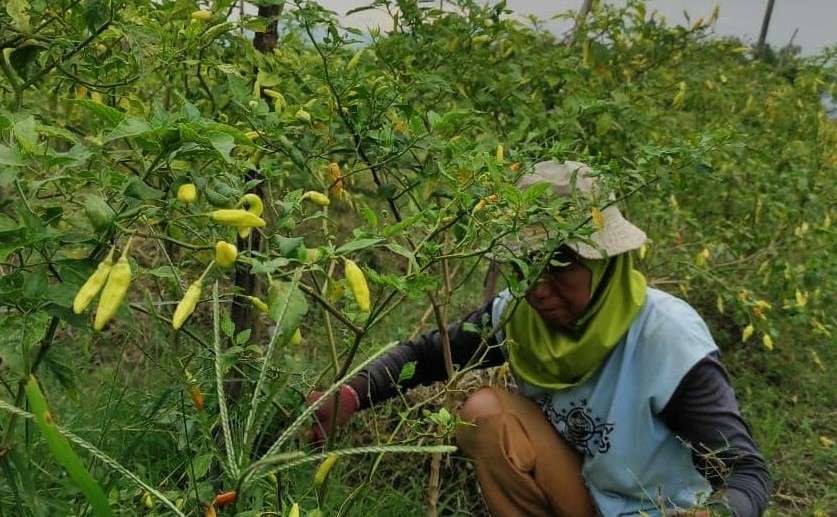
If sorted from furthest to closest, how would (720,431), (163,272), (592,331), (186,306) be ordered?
(592,331), (720,431), (163,272), (186,306)

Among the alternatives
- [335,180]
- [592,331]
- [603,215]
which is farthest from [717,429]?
[335,180]

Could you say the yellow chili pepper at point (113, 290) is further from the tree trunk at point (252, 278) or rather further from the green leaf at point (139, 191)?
the tree trunk at point (252, 278)

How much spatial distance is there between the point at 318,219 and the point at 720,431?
3.03ft

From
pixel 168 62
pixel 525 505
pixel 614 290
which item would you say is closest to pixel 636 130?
pixel 614 290

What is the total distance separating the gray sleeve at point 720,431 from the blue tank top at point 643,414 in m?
0.03

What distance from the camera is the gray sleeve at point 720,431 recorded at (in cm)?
150

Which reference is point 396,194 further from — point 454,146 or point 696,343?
point 696,343

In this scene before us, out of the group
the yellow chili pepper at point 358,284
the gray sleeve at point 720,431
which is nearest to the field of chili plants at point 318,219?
the yellow chili pepper at point 358,284

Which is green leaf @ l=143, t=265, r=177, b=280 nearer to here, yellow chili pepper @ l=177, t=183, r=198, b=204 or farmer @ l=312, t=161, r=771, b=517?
yellow chili pepper @ l=177, t=183, r=198, b=204

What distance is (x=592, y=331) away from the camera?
1724 mm

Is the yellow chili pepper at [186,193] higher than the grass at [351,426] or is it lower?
higher

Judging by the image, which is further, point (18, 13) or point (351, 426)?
point (351, 426)

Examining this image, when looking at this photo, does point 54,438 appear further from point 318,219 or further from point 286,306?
point 318,219

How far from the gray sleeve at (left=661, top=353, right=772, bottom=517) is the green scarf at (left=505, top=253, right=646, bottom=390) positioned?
0.56ft
